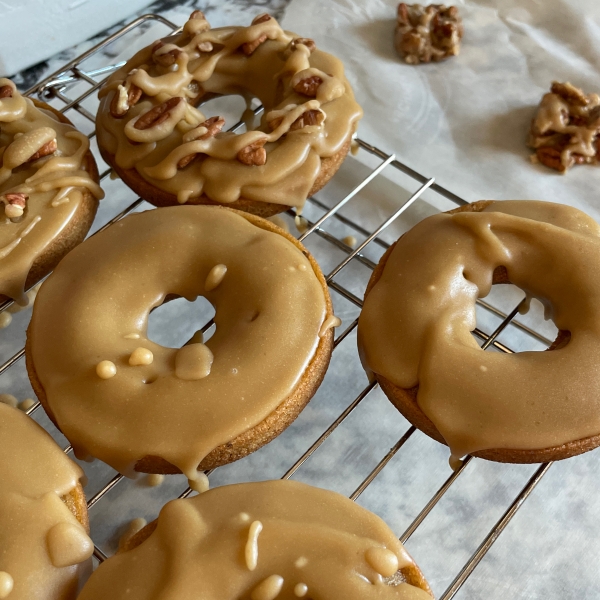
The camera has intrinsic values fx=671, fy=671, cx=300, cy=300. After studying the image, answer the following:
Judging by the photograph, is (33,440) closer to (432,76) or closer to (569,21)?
(432,76)

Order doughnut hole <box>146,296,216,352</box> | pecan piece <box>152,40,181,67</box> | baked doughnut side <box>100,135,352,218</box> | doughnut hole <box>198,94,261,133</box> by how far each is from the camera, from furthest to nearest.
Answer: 1. doughnut hole <box>198,94,261,133</box>
2. doughnut hole <box>146,296,216,352</box>
3. pecan piece <box>152,40,181,67</box>
4. baked doughnut side <box>100,135,352,218</box>

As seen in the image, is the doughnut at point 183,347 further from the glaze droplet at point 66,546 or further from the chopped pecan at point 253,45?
the chopped pecan at point 253,45

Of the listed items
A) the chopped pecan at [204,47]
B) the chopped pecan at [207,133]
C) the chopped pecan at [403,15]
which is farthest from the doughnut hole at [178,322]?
the chopped pecan at [403,15]

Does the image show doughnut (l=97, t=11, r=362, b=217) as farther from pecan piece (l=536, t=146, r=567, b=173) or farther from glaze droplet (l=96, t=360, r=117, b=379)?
pecan piece (l=536, t=146, r=567, b=173)

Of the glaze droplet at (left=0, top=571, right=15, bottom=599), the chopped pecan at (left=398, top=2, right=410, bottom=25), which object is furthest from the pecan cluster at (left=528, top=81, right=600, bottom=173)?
the glaze droplet at (left=0, top=571, right=15, bottom=599)

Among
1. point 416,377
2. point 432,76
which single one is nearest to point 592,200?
point 432,76
